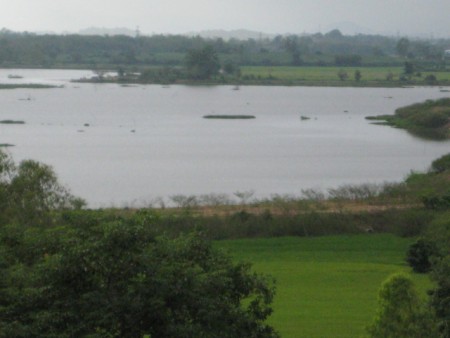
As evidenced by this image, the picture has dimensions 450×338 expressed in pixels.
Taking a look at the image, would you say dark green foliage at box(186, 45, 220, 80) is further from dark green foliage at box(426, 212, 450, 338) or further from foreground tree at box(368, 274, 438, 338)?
foreground tree at box(368, 274, 438, 338)

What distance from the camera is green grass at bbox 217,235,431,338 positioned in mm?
12382

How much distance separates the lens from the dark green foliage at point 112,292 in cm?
655

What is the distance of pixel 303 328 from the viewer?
39.5ft

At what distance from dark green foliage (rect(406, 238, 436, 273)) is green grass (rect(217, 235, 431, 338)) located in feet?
1.13

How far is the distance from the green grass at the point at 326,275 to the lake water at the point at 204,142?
19.5ft

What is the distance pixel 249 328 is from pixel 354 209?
1477 centimetres

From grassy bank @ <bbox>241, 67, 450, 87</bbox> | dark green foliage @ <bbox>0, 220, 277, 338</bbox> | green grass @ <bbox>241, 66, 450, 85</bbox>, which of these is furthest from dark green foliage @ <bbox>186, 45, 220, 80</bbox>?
dark green foliage @ <bbox>0, 220, 277, 338</bbox>

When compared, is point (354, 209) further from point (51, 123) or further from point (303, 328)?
point (51, 123)

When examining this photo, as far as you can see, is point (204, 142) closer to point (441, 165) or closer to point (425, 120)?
point (441, 165)

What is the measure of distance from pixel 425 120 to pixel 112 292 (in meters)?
43.0

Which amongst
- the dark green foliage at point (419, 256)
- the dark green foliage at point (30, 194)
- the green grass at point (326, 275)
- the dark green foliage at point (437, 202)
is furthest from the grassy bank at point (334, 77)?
the dark green foliage at point (30, 194)

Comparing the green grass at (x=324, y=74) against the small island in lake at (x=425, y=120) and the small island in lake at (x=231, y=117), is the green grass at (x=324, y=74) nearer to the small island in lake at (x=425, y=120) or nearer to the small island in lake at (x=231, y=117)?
the small island in lake at (x=425, y=120)

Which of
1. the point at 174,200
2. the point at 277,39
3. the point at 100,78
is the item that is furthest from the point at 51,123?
the point at 277,39

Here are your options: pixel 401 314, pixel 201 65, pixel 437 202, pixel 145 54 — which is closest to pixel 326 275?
pixel 437 202
